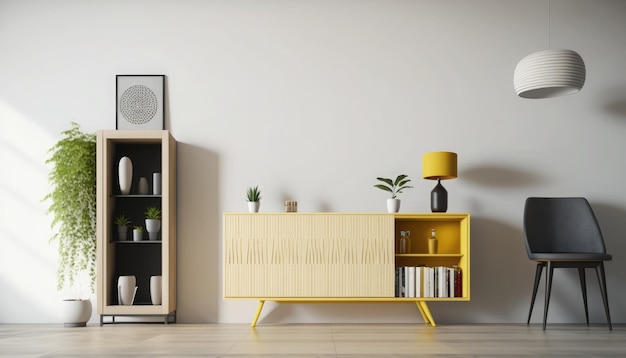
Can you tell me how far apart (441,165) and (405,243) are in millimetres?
684

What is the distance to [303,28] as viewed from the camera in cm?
505

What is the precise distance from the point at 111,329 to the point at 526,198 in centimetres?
350

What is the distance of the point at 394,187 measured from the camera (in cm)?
491

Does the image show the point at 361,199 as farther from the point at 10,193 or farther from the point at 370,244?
the point at 10,193

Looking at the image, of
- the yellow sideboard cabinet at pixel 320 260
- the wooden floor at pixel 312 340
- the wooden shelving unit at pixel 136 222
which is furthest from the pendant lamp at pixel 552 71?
the wooden shelving unit at pixel 136 222

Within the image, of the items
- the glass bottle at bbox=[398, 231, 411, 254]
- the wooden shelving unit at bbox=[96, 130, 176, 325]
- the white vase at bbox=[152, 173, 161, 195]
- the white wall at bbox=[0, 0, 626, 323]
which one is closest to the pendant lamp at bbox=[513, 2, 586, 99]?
the white wall at bbox=[0, 0, 626, 323]

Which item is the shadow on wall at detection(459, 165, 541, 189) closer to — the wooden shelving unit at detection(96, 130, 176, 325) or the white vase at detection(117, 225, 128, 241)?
the wooden shelving unit at detection(96, 130, 176, 325)

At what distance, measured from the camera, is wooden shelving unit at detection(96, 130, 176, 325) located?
4.55 m

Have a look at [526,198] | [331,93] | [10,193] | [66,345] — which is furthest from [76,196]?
[526,198]

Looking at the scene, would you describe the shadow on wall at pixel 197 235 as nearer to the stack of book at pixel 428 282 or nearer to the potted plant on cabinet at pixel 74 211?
the potted plant on cabinet at pixel 74 211

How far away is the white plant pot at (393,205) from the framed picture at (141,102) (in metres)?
2.01

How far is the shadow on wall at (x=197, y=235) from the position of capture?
489 cm

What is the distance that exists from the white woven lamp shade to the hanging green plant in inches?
137

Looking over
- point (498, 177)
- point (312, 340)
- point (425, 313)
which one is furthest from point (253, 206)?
point (498, 177)
